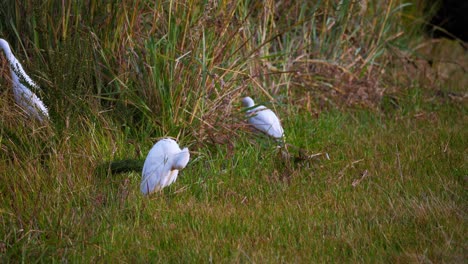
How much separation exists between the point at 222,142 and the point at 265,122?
35 centimetres

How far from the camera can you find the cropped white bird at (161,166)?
3756 millimetres

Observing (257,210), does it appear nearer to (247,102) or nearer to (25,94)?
(247,102)

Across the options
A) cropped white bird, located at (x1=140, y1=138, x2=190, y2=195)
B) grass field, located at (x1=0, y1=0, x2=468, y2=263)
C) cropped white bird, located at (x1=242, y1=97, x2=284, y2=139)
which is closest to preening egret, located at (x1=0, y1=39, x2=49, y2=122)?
grass field, located at (x1=0, y1=0, x2=468, y2=263)

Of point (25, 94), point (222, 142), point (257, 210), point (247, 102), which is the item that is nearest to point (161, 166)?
point (257, 210)

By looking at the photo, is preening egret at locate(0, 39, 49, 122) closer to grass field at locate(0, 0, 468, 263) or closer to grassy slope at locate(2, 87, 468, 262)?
grass field at locate(0, 0, 468, 263)

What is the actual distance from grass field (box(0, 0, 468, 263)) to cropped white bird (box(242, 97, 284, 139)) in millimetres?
100

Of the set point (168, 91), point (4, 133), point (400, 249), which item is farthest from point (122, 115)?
point (400, 249)

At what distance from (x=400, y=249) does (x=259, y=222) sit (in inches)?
26.6

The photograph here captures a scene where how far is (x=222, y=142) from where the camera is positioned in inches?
180

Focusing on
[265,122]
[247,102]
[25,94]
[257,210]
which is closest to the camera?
[257,210]

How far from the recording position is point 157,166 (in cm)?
379

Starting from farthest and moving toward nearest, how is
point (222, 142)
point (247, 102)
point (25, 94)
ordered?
point (247, 102) → point (222, 142) → point (25, 94)

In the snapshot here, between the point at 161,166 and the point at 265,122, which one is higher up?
the point at 161,166

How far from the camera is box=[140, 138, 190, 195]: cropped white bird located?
376cm
